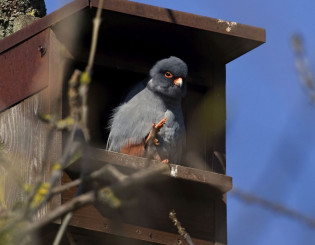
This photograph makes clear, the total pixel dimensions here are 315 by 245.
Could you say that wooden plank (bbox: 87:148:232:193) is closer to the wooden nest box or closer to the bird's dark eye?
the wooden nest box

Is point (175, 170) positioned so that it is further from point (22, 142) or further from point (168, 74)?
point (168, 74)

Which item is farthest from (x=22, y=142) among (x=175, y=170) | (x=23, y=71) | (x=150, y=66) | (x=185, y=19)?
(x=185, y=19)

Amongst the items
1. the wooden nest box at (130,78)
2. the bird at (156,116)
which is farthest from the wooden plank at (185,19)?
the bird at (156,116)

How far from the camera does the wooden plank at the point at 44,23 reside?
188 inches

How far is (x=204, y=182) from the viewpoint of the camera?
15.6 ft

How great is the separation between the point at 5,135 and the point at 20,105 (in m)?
0.20

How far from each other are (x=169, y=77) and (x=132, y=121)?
1.89 feet

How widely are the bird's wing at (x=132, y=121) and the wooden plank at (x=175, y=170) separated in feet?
1.90

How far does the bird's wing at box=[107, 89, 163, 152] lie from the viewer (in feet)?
17.1

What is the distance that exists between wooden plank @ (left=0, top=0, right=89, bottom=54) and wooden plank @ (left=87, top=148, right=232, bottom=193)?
88 cm

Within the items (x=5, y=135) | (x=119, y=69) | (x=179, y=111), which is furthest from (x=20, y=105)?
(x=179, y=111)

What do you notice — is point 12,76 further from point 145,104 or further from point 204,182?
point 204,182

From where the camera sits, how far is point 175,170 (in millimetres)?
4633

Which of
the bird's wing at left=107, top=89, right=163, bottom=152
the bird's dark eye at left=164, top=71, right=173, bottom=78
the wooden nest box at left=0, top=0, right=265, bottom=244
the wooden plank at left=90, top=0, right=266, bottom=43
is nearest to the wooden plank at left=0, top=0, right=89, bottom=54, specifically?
the wooden nest box at left=0, top=0, right=265, bottom=244
